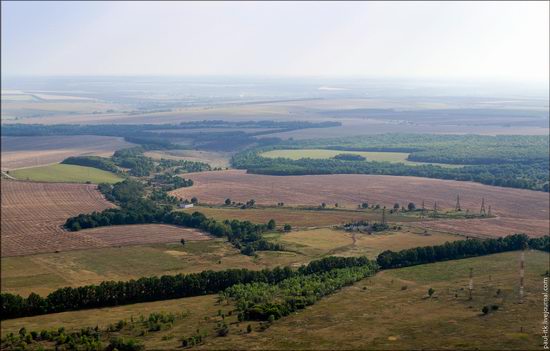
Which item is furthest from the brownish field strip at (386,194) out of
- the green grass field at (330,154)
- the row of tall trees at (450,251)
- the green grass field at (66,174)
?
the green grass field at (330,154)

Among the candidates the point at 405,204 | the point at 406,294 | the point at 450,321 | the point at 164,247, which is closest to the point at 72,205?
the point at 164,247

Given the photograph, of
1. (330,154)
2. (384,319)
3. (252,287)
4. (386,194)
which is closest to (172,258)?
(252,287)

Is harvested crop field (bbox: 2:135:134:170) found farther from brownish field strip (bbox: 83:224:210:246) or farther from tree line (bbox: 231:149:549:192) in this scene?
brownish field strip (bbox: 83:224:210:246)

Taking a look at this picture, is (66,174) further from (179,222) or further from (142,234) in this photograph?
(142,234)

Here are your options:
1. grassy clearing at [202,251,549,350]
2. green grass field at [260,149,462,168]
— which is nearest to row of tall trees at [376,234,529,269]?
grassy clearing at [202,251,549,350]

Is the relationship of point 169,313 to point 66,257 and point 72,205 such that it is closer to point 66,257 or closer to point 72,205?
point 66,257

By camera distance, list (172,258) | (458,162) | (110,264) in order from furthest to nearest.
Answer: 1. (458,162)
2. (172,258)
3. (110,264)
